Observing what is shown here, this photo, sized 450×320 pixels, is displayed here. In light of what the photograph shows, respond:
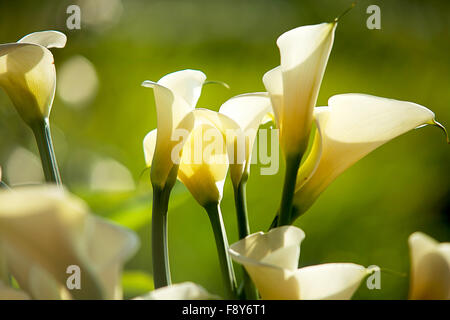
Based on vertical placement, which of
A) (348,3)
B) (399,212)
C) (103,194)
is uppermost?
(348,3)

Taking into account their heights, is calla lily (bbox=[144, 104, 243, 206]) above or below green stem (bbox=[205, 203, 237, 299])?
above

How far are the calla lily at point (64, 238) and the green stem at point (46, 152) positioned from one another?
65 millimetres

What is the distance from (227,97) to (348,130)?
1.44 ft

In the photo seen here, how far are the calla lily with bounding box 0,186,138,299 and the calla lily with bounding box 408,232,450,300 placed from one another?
0.12m

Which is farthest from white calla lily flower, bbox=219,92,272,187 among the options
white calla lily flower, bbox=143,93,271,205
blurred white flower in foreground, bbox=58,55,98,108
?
blurred white flower in foreground, bbox=58,55,98,108

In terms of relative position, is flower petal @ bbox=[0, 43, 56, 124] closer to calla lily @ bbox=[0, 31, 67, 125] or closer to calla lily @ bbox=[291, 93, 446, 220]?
calla lily @ bbox=[0, 31, 67, 125]

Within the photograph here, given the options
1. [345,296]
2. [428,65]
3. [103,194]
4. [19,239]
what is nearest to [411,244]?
[345,296]

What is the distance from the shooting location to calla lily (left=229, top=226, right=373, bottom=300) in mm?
156

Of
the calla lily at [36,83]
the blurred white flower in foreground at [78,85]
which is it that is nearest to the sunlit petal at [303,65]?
the calla lily at [36,83]

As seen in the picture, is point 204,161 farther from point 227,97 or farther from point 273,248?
point 227,97

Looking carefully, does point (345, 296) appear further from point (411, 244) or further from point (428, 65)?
point (428, 65)

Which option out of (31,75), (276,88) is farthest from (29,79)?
(276,88)

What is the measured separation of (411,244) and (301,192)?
5cm
